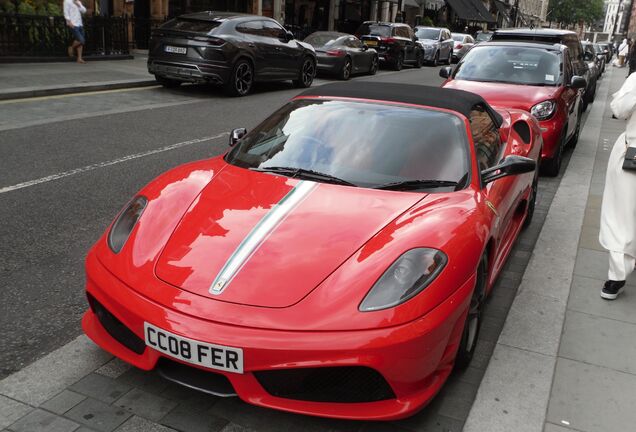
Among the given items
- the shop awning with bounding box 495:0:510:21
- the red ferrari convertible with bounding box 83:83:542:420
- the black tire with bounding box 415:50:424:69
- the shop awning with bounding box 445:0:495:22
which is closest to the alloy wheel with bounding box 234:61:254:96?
the red ferrari convertible with bounding box 83:83:542:420

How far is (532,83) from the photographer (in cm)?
845

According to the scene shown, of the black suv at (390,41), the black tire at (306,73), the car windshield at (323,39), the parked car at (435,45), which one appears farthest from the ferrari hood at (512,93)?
the parked car at (435,45)

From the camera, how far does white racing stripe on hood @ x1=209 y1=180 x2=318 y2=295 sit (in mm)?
2705

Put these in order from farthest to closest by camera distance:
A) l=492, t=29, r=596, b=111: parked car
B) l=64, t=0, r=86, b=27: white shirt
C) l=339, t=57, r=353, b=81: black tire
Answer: l=339, t=57, r=353, b=81: black tire, l=64, t=0, r=86, b=27: white shirt, l=492, t=29, r=596, b=111: parked car

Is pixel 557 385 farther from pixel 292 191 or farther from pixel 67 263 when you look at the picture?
pixel 67 263

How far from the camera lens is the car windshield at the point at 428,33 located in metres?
29.7

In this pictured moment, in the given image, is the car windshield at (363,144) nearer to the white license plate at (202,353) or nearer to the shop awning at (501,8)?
the white license plate at (202,353)

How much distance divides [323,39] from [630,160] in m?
16.2

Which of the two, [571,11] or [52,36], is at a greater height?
[571,11]

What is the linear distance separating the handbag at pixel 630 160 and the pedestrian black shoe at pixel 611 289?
29.9 inches

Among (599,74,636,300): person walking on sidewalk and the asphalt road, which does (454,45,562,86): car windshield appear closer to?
the asphalt road

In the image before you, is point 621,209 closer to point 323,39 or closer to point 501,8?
point 323,39

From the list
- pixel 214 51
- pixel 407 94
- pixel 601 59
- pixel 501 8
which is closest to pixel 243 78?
pixel 214 51

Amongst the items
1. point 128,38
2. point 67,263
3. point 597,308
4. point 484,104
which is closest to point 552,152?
point 484,104
